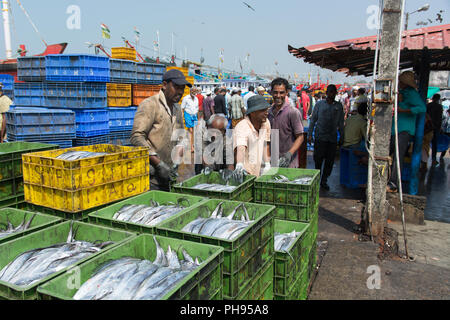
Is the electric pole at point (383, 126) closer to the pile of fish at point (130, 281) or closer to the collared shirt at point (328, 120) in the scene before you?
the collared shirt at point (328, 120)

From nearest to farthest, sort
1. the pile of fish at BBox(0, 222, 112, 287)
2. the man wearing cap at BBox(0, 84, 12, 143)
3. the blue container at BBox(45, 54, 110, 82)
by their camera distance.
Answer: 1. the pile of fish at BBox(0, 222, 112, 287)
2. the blue container at BBox(45, 54, 110, 82)
3. the man wearing cap at BBox(0, 84, 12, 143)

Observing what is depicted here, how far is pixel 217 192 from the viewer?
11.2ft

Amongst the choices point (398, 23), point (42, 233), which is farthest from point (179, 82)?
point (398, 23)

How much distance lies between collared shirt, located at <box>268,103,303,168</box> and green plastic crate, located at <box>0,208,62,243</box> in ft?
11.2

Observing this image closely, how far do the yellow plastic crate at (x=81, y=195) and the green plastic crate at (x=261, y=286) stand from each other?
1.55 meters

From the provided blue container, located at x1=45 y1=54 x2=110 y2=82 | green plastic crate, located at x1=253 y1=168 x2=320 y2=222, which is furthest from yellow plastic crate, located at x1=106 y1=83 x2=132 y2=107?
green plastic crate, located at x1=253 y1=168 x2=320 y2=222

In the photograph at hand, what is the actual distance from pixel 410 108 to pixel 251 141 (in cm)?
384

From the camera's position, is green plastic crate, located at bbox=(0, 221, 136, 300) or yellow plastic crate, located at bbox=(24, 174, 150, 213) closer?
green plastic crate, located at bbox=(0, 221, 136, 300)

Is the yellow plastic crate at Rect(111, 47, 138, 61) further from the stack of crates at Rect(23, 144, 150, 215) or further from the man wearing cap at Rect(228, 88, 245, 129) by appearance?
the stack of crates at Rect(23, 144, 150, 215)

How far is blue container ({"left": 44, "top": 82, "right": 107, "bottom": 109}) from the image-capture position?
295 inches

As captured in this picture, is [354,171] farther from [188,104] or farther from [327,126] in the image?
[188,104]

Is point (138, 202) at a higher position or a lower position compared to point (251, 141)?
lower

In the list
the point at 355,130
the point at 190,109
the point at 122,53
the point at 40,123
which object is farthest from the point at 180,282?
the point at 190,109

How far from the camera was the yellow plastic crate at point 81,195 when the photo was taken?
297 centimetres
